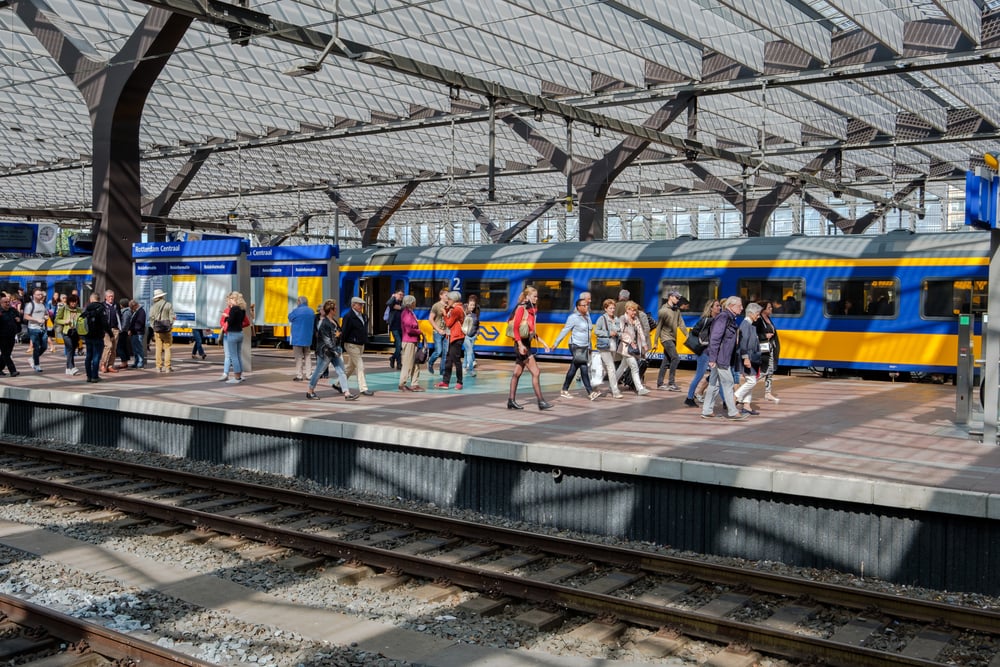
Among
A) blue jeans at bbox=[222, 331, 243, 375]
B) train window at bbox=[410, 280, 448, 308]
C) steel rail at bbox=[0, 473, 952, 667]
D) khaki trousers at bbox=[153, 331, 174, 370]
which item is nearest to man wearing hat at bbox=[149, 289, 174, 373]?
khaki trousers at bbox=[153, 331, 174, 370]

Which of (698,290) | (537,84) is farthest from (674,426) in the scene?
(537,84)

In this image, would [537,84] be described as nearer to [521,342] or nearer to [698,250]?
[698,250]

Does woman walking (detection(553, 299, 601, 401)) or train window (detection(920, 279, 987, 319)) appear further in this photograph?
train window (detection(920, 279, 987, 319))

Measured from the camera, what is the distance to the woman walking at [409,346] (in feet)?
55.9

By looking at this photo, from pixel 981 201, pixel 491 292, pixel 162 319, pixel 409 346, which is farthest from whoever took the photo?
pixel 491 292

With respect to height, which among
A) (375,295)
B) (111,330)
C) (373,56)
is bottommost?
(111,330)

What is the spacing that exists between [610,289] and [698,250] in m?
2.55

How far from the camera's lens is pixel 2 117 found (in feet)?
135

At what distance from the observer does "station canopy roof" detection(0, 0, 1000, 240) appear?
24.4 metres

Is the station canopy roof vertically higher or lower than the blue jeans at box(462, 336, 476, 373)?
higher

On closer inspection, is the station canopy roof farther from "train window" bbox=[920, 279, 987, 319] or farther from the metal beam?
"train window" bbox=[920, 279, 987, 319]

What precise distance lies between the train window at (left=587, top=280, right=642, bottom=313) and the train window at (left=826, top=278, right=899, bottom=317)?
4.94m

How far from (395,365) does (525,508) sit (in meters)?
11.4

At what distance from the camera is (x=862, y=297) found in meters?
21.6
